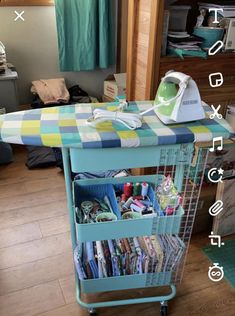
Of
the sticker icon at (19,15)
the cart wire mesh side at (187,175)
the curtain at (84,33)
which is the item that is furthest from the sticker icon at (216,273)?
the sticker icon at (19,15)

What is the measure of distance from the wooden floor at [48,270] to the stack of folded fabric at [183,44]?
1.03m

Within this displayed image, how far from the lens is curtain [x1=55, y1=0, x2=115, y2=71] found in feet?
8.59

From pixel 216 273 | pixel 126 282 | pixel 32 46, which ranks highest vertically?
pixel 32 46

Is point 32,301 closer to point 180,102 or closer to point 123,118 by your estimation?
point 123,118

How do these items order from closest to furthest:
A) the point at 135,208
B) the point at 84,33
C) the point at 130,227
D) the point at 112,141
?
the point at 112,141
the point at 130,227
the point at 135,208
the point at 84,33

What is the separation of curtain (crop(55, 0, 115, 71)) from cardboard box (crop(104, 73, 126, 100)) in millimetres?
163

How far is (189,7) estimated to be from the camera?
5.49ft

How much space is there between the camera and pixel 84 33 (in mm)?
2721

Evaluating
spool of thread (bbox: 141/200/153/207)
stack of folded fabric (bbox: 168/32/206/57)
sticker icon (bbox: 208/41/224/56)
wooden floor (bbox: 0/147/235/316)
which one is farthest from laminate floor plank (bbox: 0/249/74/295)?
sticker icon (bbox: 208/41/224/56)

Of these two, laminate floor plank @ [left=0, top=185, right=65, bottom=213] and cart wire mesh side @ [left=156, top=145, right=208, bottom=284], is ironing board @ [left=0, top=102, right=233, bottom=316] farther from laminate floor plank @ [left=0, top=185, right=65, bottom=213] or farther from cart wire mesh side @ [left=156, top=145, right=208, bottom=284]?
laminate floor plank @ [left=0, top=185, right=65, bottom=213]

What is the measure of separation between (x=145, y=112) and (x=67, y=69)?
6.36 feet

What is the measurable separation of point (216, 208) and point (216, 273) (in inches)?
13.7

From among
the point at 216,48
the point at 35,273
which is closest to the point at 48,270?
the point at 35,273

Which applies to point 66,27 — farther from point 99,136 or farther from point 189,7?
point 99,136
